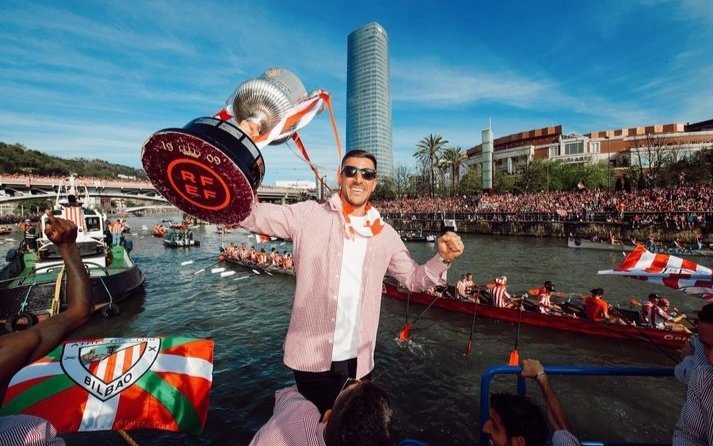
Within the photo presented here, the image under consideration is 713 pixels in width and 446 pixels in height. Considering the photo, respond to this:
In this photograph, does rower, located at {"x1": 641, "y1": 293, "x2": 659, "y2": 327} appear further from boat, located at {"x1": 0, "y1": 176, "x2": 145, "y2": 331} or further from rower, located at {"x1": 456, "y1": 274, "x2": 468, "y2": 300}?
boat, located at {"x1": 0, "y1": 176, "x2": 145, "y2": 331}

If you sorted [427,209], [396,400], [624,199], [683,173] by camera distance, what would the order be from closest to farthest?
[396,400], [624,199], [683,173], [427,209]

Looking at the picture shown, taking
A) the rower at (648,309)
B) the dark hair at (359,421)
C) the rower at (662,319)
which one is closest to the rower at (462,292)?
the rower at (648,309)

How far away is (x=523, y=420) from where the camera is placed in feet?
8.09

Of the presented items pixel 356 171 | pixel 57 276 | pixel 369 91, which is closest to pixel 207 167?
pixel 356 171

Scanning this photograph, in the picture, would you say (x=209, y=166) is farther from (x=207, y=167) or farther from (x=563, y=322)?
(x=563, y=322)

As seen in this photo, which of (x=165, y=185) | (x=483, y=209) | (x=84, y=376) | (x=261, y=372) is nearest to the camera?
(x=165, y=185)

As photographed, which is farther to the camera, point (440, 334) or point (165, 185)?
point (440, 334)

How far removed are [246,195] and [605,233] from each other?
43.4 metres

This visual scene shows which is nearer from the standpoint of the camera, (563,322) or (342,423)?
(342,423)

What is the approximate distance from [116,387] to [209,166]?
3.76m

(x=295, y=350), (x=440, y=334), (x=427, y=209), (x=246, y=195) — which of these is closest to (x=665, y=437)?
(x=440, y=334)

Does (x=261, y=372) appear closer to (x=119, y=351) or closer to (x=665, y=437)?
(x=119, y=351)

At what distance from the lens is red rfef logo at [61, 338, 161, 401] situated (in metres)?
4.33

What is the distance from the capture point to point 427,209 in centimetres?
6203
